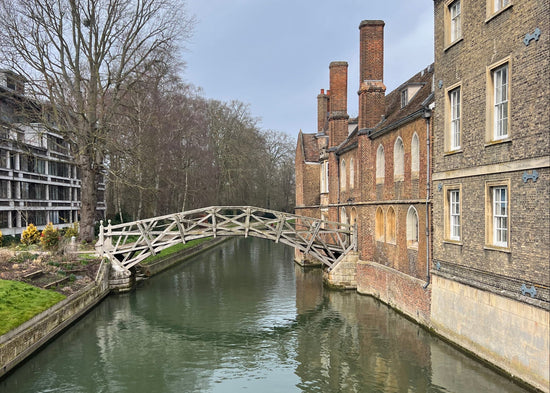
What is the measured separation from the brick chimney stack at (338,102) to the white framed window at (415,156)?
9359 millimetres

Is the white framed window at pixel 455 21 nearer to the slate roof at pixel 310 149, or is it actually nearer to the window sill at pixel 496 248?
the window sill at pixel 496 248

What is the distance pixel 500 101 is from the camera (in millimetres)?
10109

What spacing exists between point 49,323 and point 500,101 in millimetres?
12903

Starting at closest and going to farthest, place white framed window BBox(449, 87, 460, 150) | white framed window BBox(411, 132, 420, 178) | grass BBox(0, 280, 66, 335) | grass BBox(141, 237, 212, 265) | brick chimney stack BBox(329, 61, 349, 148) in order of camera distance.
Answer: grass BBox(0, 280, 66, 335) → white framed window BBox(449, 87, 460, 150) → white framed window BBox(411, 132, 420, 178) → brick chimney stack BBox(329, 61, 349, 148) → grass BBox(141, 237, 212, 265)

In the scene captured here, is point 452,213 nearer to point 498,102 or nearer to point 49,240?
point 498,102

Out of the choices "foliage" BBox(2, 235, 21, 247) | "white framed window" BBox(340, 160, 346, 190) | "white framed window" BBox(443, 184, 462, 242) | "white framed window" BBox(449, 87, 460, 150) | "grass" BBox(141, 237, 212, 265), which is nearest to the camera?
"white framed window" BBox(443, 184, 462, 242)

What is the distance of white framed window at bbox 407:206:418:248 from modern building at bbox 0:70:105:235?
1648 centimetres

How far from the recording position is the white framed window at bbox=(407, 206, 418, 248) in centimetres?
1524

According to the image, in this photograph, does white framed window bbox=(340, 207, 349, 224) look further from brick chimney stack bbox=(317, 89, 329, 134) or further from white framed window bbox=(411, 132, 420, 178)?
brick chimney stack bbox=(317, 89, 329, 134)

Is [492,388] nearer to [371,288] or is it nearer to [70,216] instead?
[371,288]

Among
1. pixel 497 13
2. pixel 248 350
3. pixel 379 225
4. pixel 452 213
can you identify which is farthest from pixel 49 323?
pixel 497 13

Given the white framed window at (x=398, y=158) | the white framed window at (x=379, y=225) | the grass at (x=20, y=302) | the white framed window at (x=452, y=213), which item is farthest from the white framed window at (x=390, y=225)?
the grass at (x=20, y=302)

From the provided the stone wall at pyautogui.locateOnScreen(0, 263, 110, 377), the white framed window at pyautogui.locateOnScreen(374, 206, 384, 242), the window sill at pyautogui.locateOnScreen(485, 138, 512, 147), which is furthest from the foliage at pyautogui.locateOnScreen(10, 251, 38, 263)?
the window sill at pyautogui.locateOnScreen(485, 138, 512, 147)

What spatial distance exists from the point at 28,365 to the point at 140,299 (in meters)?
8.05
